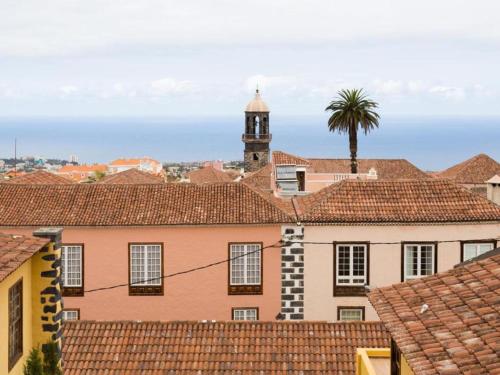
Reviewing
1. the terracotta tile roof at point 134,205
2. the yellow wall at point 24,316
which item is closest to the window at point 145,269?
the terracotta tile roof at point 134,205

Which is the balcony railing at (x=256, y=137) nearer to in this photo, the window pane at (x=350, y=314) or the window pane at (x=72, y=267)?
the window pane at (x=72, y=267)

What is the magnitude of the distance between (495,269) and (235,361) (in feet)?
30.5

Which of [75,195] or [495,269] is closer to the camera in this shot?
[495,269]

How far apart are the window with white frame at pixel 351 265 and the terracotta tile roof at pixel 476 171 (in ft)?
111

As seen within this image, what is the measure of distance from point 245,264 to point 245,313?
1.89 meters

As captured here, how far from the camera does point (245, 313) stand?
1208 inches

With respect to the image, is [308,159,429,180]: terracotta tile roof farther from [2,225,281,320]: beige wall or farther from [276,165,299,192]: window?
[2,225,281,320]: beige wall

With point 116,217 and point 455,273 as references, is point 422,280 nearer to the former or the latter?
point 455,273

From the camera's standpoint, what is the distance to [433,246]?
99.6 ft

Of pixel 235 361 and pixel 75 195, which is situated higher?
pixel 75 195

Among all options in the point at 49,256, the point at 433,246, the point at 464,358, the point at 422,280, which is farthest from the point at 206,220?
the point at 464,358

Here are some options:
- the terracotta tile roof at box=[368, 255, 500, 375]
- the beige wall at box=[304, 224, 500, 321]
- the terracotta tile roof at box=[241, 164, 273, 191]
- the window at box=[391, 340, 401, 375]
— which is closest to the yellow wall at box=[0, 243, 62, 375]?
the terracotta tile roof at box=[368, 255, 500, 375]

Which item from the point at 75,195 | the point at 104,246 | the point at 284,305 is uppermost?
the point at 75,195

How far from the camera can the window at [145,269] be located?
1206 inches
